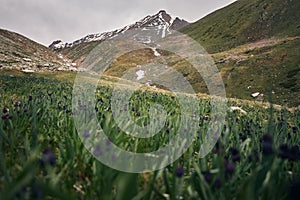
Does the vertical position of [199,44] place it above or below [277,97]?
above

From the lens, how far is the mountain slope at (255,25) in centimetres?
9988

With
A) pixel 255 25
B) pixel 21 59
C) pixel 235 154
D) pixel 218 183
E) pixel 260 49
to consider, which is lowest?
pixel 218 183

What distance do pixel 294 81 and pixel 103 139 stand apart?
53428 millimetres

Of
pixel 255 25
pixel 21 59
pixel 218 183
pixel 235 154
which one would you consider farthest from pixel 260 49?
pixel 218 183

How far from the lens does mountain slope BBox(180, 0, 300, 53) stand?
99.9 metres

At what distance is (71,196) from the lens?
56.6 inches

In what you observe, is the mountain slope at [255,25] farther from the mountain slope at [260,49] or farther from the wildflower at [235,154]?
the wildflower at [235,154]

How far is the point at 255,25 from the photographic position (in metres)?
114

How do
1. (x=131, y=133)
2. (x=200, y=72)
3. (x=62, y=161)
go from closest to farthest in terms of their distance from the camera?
(x=62, y=161) → (x=131, y=133) → (x=200, y=72)

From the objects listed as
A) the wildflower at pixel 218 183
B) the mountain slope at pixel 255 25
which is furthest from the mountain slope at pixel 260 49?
the wildflower at pixel 218 183

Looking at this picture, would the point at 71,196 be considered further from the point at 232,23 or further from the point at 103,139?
the point at 232,23

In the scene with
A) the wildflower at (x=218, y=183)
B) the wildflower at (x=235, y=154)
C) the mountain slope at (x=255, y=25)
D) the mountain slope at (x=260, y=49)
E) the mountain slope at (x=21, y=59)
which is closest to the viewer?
the wildflower at (x=218, y=183)

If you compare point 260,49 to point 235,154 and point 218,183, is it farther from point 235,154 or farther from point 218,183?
point 218,183

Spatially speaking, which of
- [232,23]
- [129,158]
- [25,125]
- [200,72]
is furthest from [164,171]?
[232,23]
